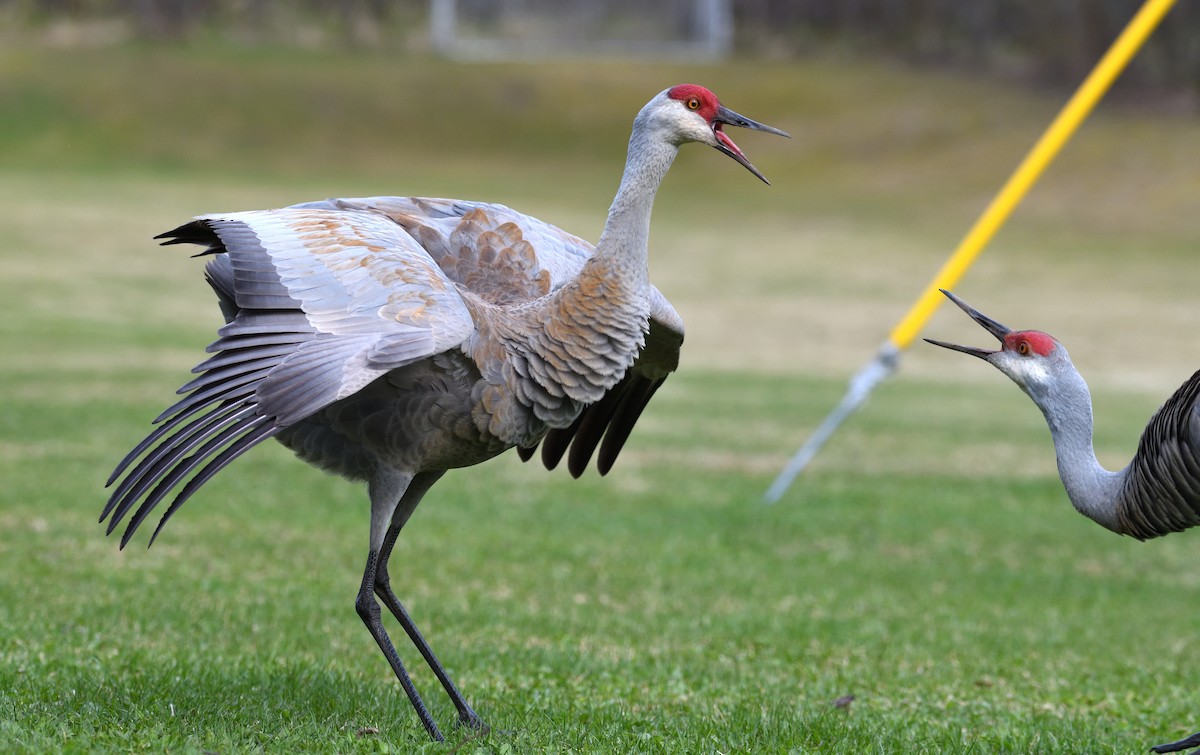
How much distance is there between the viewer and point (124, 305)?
2203cm

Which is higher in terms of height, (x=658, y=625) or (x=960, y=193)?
(x=658, y=625)

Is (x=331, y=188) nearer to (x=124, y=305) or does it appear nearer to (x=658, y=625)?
(x=124, y=305)

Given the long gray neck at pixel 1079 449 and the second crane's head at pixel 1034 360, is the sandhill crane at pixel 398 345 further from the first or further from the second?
the long gray neck at pixel 1079 449

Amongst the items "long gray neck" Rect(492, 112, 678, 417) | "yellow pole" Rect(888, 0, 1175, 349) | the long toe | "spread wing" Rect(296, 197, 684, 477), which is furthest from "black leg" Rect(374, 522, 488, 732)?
"yellow pole" Rect(888, 0, 1175, 349)

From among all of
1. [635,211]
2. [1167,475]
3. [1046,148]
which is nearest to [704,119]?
[635,211]

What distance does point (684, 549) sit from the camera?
31.9 ft

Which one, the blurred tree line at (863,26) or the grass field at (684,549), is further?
the blurred tree line at (863,26)

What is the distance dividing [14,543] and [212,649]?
2.79 metres

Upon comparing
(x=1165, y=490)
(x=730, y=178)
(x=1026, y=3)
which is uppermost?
(x=1165, y=490)

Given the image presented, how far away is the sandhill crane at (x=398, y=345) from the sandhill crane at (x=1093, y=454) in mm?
1110

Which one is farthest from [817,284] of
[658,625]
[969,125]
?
[658,625]

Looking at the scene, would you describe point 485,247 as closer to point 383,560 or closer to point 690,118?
point 690,118

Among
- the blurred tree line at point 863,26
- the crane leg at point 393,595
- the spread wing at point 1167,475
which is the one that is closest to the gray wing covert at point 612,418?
the crane leg at point 393,595

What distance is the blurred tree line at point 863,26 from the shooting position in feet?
153
